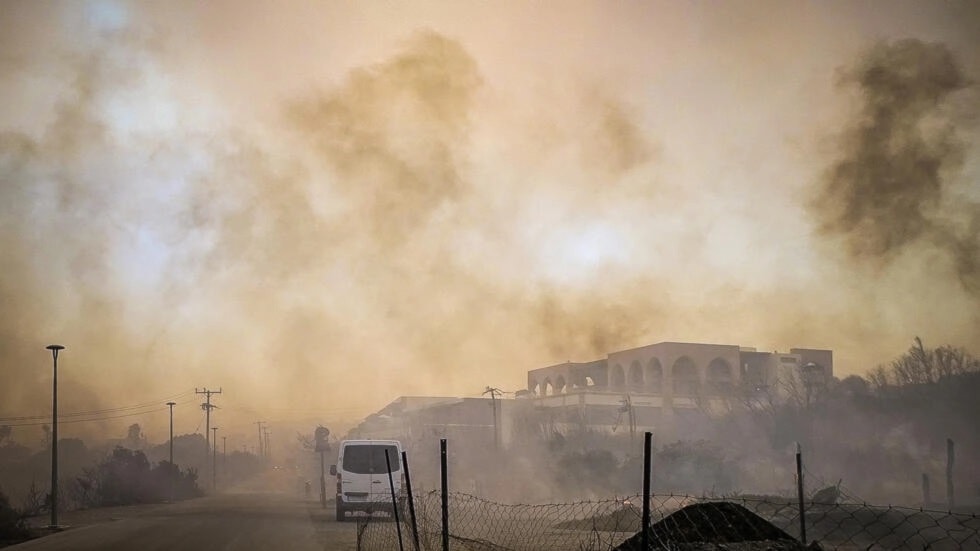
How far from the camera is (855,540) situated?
78.8 feet

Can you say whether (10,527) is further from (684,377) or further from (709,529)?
(684,377)

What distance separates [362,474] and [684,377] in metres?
51.8

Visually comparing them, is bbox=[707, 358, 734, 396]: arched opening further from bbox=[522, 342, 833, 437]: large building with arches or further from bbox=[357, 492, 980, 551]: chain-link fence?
bbox=[357, 492, 980, 551]: chain-link fence

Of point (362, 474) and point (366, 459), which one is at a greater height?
point (366, 459)

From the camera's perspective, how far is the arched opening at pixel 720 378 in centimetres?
7471

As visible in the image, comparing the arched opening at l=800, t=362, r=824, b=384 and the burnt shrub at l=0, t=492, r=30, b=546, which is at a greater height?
the arched opening at l=800, t=362, r=824, b=384

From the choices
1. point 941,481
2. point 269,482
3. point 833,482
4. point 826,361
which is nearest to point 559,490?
point 833,482

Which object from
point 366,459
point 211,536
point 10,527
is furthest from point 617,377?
point 211,536

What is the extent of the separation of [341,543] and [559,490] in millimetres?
33059

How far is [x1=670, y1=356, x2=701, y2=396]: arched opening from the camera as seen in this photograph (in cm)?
7619

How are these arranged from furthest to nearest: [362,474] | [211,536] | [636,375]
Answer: [636,375] → [362,474] → [211,536]

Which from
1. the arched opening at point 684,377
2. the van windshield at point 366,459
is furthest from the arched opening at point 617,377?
the van windshield at point 366,459

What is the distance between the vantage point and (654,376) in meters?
80.1

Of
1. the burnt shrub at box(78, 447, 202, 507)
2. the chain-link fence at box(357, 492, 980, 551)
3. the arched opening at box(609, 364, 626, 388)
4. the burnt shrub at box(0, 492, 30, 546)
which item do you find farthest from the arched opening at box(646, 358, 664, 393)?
the burnt shrub at box(0, 492, 30, 546)
